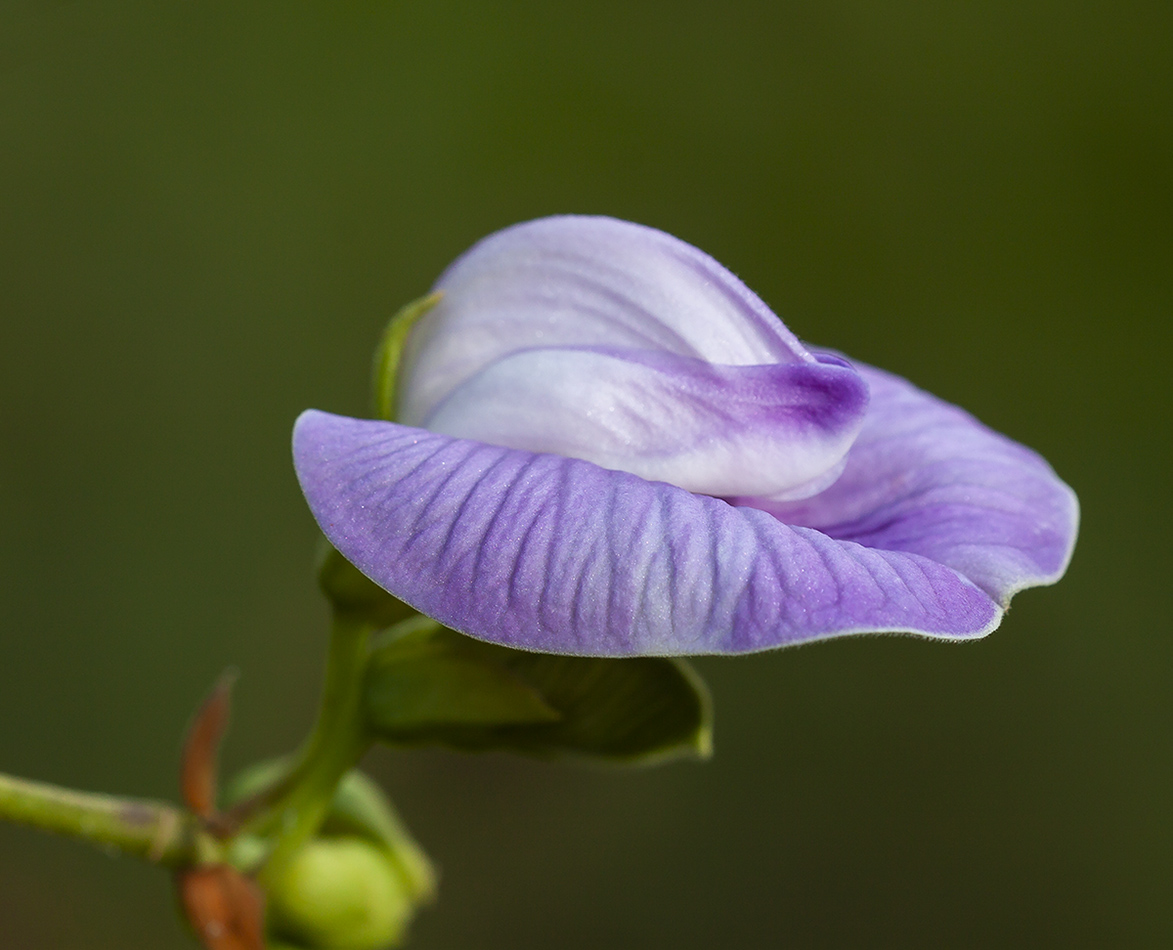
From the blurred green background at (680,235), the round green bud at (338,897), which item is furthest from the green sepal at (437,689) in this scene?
the blurred green background at (680,235)

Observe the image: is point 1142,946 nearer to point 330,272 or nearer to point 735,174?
point 735,174

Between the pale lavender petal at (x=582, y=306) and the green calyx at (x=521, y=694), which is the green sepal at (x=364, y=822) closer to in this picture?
the green calyx at (x=521, y=694)

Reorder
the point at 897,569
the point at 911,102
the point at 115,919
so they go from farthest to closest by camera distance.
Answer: the point at 911,102, the point at 115,919, the point at 897,569

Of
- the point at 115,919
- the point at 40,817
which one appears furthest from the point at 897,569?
the point at 115,919

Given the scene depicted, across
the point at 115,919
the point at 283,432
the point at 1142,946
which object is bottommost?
the point at 115,919

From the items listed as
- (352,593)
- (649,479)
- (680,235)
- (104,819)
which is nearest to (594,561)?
(649,479)

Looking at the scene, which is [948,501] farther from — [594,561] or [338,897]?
[338,897]

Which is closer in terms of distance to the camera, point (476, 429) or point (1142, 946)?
point (476, 429)
